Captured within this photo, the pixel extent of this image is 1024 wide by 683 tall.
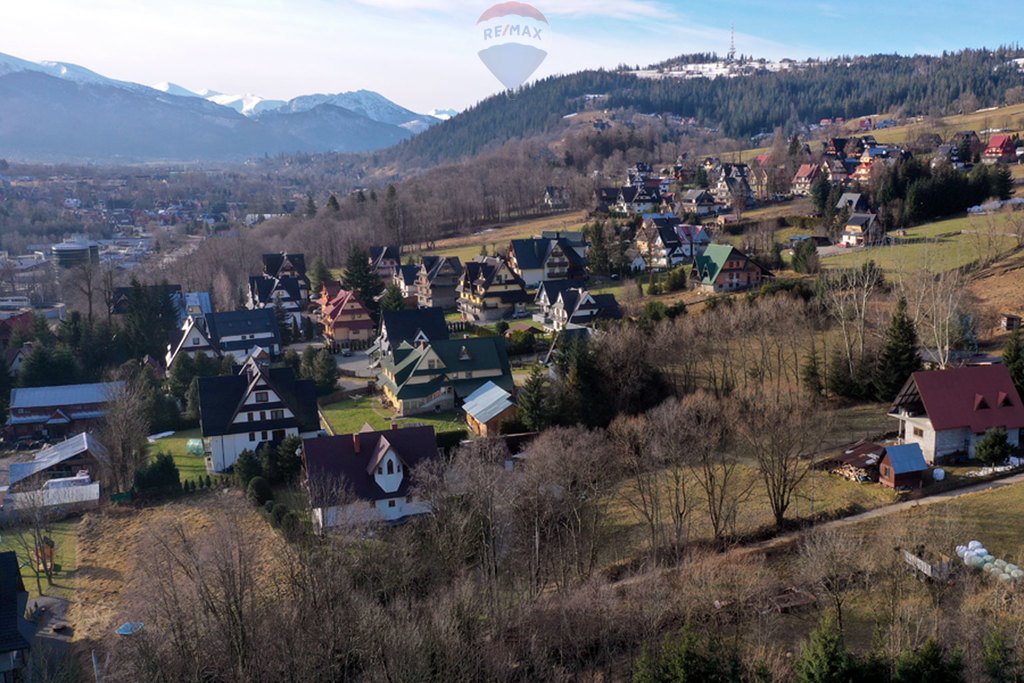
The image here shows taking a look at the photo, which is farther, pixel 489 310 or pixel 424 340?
pixel 489 310

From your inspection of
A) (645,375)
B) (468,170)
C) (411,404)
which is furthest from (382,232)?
(645,375)

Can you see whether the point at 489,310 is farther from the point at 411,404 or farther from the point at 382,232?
the point at 382,232

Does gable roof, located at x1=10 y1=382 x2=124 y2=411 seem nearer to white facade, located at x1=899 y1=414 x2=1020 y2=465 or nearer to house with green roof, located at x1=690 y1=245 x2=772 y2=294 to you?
house with green roof, located at x1=690 y1=245 x2=772 y2=294

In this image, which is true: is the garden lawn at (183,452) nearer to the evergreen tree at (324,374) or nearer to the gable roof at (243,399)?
the gable roof at (243,399)

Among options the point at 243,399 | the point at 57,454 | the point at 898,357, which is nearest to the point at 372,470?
the point at 243,399

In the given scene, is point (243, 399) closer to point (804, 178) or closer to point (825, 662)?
point (825, 662)

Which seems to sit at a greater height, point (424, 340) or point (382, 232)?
point (382, 232)

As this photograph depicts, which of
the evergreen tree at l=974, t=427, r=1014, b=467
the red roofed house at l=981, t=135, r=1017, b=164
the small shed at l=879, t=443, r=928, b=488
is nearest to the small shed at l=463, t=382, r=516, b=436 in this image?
the small shed at l=879, t=443, r=928, b=488
